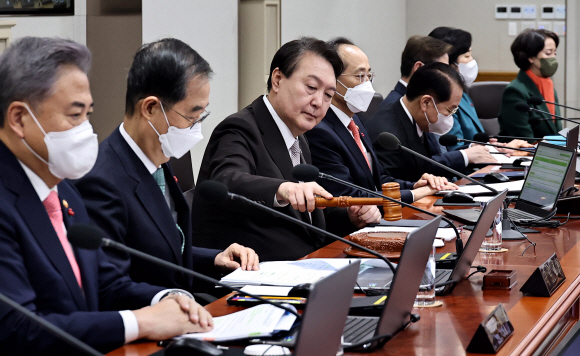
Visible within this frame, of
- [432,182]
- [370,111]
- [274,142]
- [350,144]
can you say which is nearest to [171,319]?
[274,142]

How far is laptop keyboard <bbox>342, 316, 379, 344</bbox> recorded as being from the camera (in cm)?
135

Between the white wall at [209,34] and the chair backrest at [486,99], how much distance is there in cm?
224

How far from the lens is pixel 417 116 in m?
3.74

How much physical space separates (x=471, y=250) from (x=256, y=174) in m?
0.89

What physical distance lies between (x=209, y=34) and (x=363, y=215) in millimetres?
2427

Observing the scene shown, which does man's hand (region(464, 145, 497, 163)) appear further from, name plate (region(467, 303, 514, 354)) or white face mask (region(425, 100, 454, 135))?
name plate (region(467, 303, 514, 354))

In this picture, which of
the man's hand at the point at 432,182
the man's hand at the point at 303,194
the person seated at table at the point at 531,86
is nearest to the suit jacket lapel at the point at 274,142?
the man's hand at the point at 303,194

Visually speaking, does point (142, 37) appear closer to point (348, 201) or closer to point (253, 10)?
point (253, 10)

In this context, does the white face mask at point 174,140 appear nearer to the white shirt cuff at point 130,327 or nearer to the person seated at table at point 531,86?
the white shirt cuff at point 130,327

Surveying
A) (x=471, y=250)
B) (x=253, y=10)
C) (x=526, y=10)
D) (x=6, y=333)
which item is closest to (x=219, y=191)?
(x=6, y=333)

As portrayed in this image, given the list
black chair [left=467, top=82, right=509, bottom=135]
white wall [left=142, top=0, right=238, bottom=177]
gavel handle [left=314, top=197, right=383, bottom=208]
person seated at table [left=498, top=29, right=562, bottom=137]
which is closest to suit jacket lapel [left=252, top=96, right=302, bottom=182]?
gavel handle [left=314, top=197, right=383, bottom=208]

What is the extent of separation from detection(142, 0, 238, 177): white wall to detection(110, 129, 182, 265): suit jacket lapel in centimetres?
216

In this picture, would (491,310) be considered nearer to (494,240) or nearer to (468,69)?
(494,240)

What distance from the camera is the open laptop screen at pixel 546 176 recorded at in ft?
8.37
